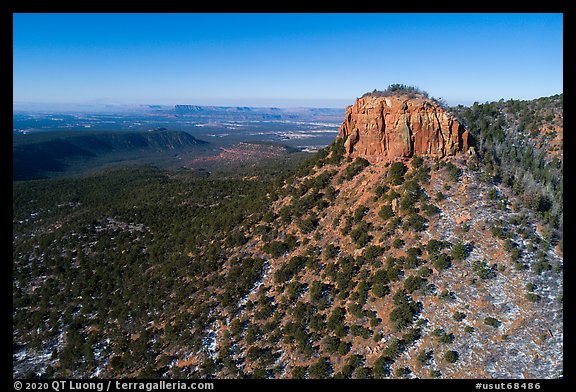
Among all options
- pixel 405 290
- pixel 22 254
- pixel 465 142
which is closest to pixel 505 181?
pixel 465 142

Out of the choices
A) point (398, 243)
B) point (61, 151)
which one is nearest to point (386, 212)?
point (398, 243)

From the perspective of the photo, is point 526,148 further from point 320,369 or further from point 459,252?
point 320,369

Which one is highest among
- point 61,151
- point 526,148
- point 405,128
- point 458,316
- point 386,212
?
point 405,128

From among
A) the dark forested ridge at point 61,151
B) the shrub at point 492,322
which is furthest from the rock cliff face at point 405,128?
the dark forested ridge at point 61,151

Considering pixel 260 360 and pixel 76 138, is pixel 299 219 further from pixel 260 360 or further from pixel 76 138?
pixel 76 138

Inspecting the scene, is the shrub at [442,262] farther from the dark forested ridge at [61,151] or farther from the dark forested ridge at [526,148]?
the dark forested ridge at [61,151]

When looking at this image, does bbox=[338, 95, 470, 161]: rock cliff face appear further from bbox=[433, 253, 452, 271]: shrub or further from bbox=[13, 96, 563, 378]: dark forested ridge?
bbox=[433, 253, 452, 271]: shrub

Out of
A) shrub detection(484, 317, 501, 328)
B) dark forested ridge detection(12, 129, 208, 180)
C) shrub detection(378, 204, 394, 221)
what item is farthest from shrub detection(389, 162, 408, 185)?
dark forested ridge detection(12, 129, 208, 180)
